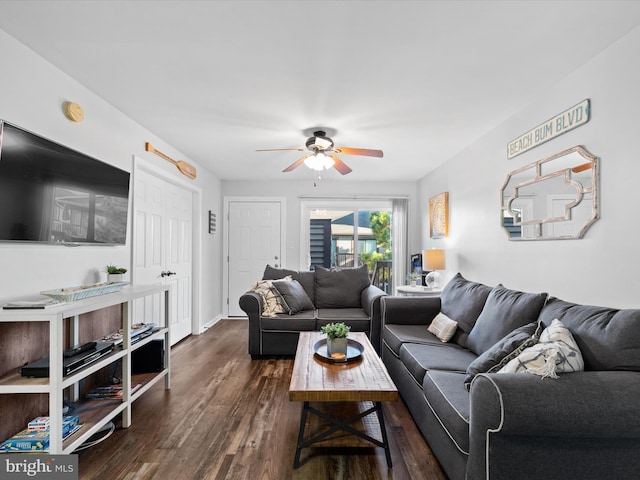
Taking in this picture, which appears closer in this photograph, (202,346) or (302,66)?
(302,66)

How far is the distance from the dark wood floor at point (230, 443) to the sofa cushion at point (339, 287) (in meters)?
1.24

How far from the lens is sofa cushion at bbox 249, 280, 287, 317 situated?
349 centimetres

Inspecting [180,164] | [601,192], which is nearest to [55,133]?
[180,164]

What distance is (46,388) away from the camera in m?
1.52

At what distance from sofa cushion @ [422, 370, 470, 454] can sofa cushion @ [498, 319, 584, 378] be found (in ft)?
0.86

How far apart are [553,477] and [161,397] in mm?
2588

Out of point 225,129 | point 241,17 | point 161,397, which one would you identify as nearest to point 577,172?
point 241,17

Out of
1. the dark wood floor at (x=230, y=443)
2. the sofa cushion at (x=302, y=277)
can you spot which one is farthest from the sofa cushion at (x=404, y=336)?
the sofa cushion at (x=302, y=277)

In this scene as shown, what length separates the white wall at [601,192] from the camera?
1.70m

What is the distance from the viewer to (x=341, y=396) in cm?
172

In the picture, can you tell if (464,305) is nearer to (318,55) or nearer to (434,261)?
(434,261)

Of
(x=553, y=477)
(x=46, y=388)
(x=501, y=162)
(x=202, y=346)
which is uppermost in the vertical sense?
(x=501, y=162)

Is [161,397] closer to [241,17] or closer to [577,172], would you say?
[241,17]

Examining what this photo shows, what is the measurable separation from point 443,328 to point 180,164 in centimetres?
335
